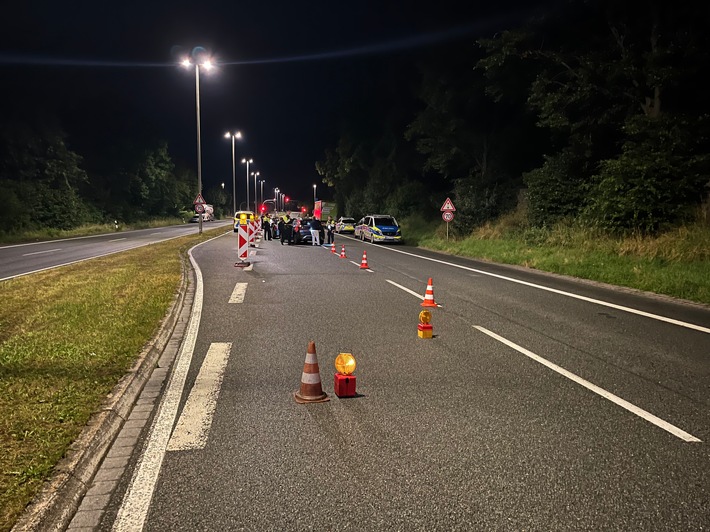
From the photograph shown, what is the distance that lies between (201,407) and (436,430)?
210cm

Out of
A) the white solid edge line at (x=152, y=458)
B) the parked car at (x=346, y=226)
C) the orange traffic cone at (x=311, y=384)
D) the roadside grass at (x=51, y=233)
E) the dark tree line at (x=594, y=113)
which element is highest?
the dark tree line at (x=594, y=113)

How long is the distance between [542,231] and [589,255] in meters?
5.35

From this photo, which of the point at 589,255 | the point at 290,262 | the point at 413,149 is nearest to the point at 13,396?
the point at 290,262

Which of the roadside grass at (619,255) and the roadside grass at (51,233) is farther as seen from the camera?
the roadside grass at (51,233)

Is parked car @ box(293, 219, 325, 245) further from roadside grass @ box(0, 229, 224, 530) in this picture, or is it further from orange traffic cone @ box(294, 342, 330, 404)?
orange traffic cone @ box(294, 342, 330, 404)

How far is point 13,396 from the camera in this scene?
16.5ft

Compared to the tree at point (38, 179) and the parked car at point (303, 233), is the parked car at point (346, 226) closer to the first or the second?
the parked car at point (303, 233)

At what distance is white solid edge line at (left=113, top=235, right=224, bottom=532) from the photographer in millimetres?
3191

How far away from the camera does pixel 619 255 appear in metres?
16.6

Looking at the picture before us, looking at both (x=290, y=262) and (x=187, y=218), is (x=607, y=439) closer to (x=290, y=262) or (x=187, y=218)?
(x=290, y=262)

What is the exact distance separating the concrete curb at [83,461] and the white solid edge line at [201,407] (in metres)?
0.50

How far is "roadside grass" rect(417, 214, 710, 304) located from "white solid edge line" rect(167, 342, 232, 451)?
9719 millimetres

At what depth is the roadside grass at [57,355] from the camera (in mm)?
3789

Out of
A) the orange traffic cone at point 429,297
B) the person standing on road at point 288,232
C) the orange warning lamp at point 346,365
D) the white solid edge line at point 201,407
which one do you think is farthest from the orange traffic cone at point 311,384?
the person standing on road at point 288,232
